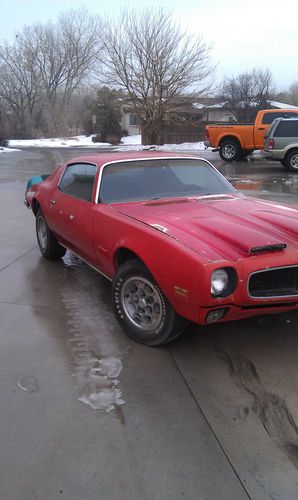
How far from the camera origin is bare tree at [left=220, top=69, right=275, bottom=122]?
40.2m

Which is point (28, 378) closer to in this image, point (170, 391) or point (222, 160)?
point (170, 391)

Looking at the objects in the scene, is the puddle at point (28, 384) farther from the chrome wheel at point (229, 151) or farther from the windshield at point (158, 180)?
the chrome wheel at point (229, 151)

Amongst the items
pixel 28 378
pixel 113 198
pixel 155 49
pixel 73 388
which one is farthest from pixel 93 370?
pixel 155 49

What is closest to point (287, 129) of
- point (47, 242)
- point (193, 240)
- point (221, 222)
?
point (47, 242)

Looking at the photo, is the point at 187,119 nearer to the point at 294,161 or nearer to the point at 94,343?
the point at 294,161

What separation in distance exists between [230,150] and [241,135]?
0.89 meters

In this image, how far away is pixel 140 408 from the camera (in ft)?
9.04

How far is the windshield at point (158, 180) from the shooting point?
4.36 meters

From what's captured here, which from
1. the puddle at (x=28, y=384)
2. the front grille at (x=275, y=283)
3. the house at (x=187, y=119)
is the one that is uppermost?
the house at (x=187, y=119)

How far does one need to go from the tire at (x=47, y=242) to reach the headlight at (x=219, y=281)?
3.16 meters

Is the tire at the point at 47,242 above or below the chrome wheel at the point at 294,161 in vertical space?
below

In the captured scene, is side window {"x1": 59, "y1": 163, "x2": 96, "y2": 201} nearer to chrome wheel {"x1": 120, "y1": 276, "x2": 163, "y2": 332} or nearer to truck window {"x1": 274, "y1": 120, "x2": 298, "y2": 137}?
chrome wheel {"x1": 120, "y1": 276, "x2": 163, "y2": 332}

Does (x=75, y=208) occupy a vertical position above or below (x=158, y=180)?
below

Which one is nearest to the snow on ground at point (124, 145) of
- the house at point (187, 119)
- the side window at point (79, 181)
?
the house at point (187, 119)
